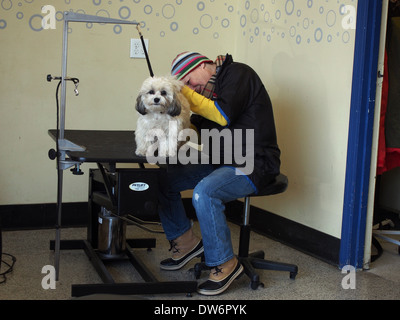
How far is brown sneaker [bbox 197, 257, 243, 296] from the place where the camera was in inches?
91.8

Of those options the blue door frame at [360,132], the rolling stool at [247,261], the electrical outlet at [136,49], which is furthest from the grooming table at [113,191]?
the blue door frame at [360,132]

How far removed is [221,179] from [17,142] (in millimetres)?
1389

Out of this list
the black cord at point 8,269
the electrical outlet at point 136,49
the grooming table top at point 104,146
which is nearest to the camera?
the grooming table top at point 104,146

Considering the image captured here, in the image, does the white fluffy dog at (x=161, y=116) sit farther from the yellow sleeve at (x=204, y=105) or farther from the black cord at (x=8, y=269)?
the black cord at (x=8, y=269)

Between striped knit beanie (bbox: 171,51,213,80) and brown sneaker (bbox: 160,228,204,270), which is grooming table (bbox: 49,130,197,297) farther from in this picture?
striped knit beanie (bbox: 171,51,213,80)

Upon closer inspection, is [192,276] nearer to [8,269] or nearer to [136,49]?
[8,269]

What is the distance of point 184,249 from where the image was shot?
263cm

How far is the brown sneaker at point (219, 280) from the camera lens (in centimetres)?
233

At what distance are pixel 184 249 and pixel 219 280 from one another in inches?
13.4

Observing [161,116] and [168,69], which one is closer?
[161,116]

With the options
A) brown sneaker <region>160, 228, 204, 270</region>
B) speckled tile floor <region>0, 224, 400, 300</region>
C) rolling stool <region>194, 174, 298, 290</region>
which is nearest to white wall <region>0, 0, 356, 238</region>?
speckled tile floor <region>0, 224, 400, 300</region>

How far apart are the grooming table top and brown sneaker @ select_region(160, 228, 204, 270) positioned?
0.52 m

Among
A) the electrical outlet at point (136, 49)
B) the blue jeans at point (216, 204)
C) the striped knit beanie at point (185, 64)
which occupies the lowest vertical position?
the blue jeans at point (216, 204)

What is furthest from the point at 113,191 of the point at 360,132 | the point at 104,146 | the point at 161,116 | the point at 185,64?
the point at 360,132
